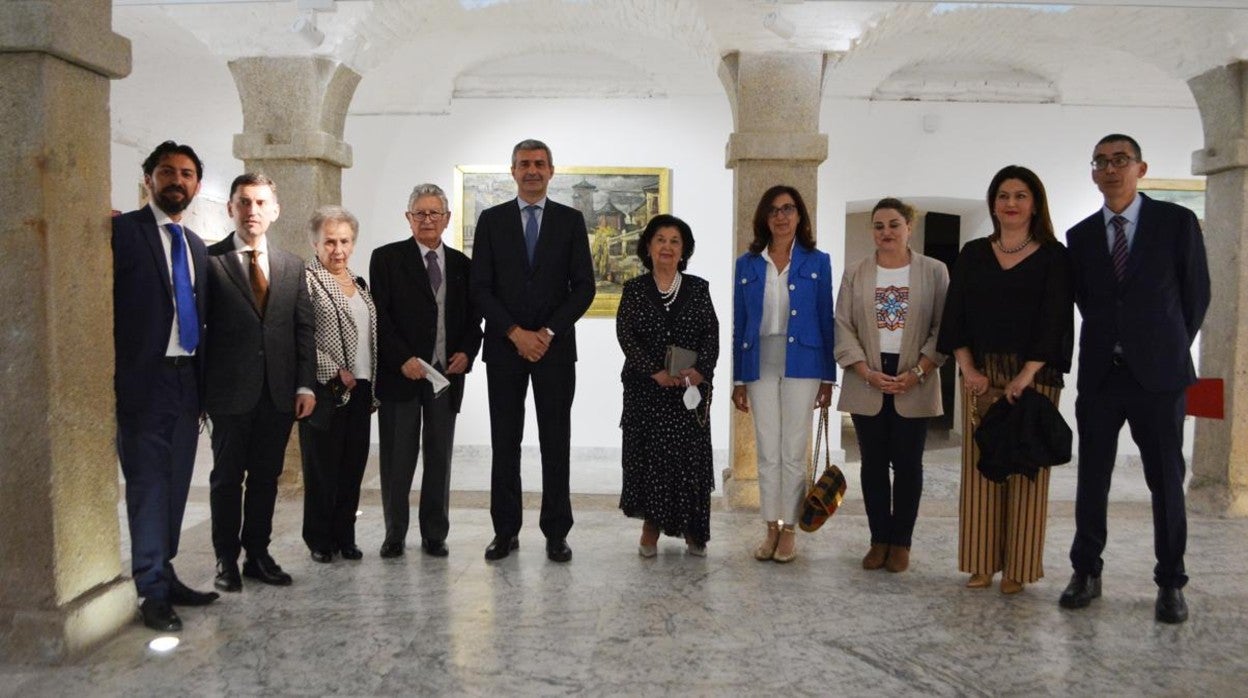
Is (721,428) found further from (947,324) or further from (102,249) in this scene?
(102,249)

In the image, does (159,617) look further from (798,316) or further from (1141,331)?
(1141,331)

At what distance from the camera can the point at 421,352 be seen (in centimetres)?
394

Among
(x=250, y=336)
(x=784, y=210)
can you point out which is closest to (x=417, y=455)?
(x=250, y=336)

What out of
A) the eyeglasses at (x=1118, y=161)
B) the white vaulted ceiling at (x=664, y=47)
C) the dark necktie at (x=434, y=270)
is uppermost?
the white vaulted ceiling at (x=664, y=47)

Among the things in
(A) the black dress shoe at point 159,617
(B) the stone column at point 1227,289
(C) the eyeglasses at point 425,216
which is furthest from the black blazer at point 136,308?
(B) the stone column at point 1227,289

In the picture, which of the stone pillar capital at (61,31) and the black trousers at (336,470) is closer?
the stone pillar capital at (61,31)

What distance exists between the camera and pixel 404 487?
13.3 feet

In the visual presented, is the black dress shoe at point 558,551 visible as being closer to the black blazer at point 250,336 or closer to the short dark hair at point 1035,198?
the black blazer at point 250,336

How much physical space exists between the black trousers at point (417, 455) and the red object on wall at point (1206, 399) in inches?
122

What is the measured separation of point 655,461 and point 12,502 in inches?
90.0

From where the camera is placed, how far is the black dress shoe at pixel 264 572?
3615mm

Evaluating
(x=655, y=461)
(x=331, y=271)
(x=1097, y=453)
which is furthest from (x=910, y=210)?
(x=331, y=271)

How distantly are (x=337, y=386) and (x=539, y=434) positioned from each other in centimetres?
83

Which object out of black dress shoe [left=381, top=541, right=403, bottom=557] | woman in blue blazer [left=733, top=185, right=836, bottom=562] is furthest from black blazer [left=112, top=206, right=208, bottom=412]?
woman in blue blazer [left=733, top=185, right=836, bottom=562]
